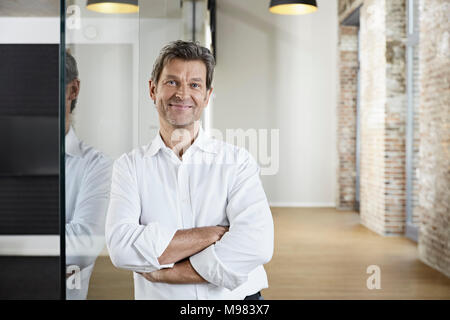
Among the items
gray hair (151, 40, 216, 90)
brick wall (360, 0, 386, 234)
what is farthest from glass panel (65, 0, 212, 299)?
brick wall (360, 0, 386, 234)

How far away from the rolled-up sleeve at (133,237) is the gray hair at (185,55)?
0.40 m

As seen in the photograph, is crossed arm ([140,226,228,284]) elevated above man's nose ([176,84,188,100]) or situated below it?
below

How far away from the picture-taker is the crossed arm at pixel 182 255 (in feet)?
4.06

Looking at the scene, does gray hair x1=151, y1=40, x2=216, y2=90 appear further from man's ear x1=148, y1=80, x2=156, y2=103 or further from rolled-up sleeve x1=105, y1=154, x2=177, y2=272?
rolled-up sleeve x1=105, y1=154, x2=177, y2=272

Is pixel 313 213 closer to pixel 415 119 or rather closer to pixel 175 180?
pixel 175 180

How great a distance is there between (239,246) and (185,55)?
1.94ft

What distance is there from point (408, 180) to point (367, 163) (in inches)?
43.1

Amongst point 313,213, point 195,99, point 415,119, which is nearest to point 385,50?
point 415,119

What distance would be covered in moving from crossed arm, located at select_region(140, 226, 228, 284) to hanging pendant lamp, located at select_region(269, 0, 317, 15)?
0.90 m

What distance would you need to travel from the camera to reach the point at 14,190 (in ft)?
14.1

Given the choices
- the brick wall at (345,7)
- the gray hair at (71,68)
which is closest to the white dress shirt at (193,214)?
the gray hair at (71,68)

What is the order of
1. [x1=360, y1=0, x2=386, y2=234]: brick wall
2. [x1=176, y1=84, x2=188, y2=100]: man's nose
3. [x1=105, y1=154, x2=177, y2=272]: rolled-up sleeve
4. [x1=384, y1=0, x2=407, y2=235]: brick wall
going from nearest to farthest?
[x1=105, y1=154, x2=177, y2=272]: rolled-up sleeve
[x1=176, y1=84, x2=188, y2=100]: man's nose
[x1=360, y1=0, x2=386, y2=234]: brick wall
[x1=384, y1=0, x2=407, y2=235]: brick wall

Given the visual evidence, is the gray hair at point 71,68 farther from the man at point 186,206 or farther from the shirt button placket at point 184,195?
the shirt button placket at point 184,195

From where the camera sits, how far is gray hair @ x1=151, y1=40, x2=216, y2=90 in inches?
53.3
